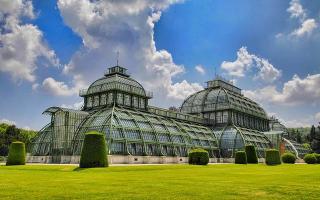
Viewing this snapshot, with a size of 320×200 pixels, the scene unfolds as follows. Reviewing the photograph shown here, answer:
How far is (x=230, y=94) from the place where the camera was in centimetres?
11438

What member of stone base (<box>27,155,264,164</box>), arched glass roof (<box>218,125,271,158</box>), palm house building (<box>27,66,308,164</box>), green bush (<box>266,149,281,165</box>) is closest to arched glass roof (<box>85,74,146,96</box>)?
palm house building (<box>27,66,308,164</box>)

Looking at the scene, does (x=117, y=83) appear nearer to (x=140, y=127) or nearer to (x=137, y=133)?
(x=140, y=127)

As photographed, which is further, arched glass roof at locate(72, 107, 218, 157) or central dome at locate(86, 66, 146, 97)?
central dome at locate(86, 66, 146, 97)

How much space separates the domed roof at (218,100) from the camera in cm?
11050

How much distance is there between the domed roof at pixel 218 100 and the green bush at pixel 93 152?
65198 millimetres

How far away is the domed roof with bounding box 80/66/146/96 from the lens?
274ft

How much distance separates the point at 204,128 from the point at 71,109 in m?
42.6

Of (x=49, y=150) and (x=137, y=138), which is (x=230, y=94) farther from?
(x=49, y=150)

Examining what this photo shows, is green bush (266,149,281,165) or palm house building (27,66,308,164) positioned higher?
palm house building (27,66,308,164)

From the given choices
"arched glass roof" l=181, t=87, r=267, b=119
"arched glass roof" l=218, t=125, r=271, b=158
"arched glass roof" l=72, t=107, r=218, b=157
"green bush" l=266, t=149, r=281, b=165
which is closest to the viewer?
"arched glass roof" l=72, t=107, r=218, b=157

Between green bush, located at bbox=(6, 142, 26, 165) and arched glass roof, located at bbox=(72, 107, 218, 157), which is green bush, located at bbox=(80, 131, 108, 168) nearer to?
arched glass roof, located at bbox=(72, 107, 218, 157)

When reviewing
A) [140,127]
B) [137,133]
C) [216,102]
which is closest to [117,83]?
[140,127]

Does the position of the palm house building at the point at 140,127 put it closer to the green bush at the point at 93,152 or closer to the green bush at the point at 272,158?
the green bush at the point at 93,152

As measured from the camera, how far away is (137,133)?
234 ft
